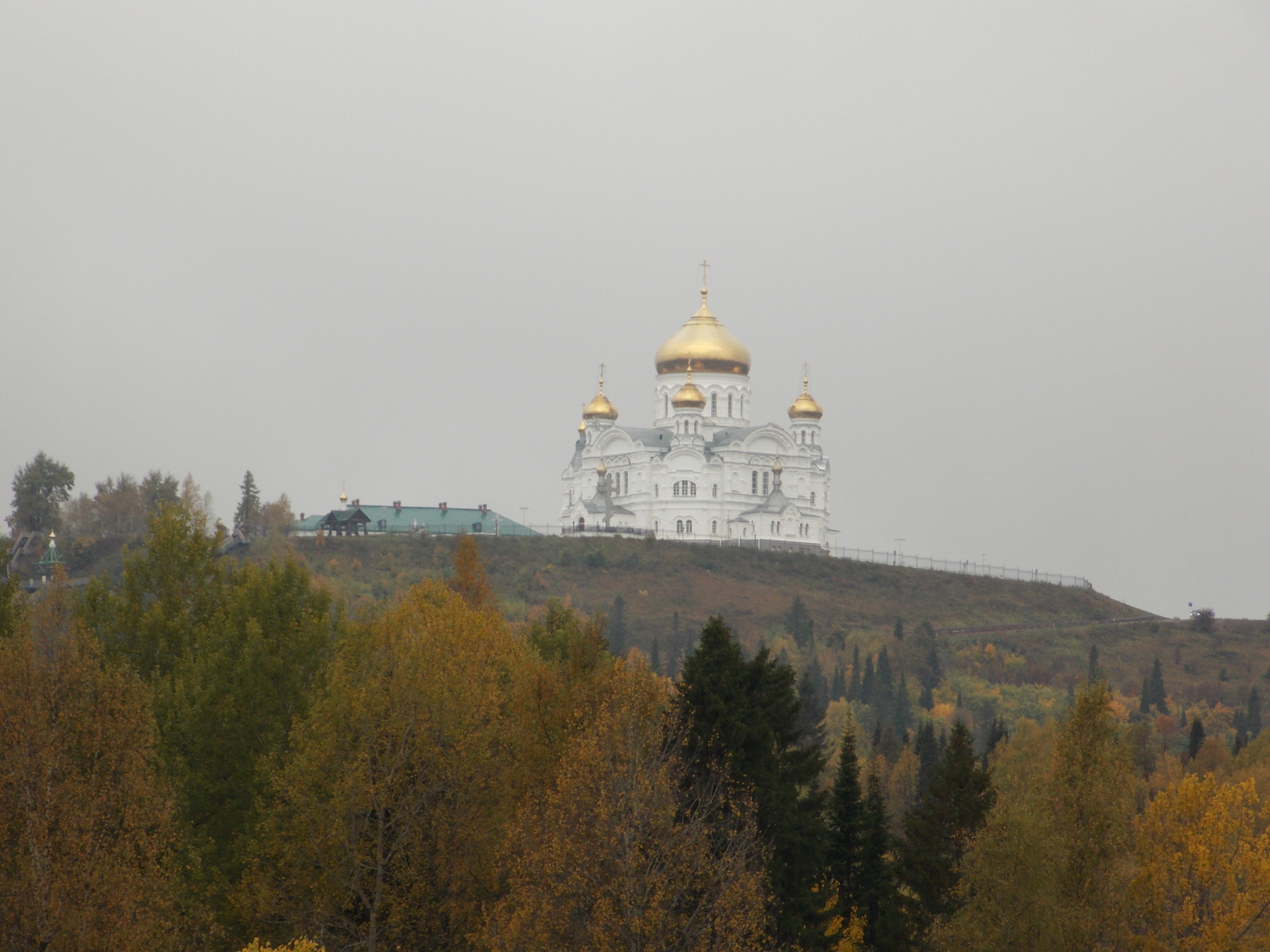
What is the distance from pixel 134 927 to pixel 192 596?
1068cm

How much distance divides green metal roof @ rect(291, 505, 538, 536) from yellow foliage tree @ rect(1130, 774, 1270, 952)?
74455mm

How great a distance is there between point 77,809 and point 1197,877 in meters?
20.3

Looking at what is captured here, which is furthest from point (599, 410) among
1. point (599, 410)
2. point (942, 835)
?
point (942, 835)

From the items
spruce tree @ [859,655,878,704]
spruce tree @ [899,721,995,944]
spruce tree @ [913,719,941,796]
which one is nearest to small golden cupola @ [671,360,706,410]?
spruce tree @ [859,655,878,704]

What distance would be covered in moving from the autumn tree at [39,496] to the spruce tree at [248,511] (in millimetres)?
11237

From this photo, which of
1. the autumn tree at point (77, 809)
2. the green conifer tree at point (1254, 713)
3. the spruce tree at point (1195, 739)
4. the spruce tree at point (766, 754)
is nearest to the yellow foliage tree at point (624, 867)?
the spruce tree at point (766, 754)

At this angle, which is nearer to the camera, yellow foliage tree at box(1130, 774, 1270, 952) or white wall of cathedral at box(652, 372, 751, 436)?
yellow foliage tree at box(1130, 774, 1270, 952)

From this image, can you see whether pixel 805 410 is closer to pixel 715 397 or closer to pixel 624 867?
pixel 715 397

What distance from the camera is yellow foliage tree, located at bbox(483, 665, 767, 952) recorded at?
25453mm

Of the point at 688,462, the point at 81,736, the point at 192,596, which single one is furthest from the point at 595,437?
the point at 81,736

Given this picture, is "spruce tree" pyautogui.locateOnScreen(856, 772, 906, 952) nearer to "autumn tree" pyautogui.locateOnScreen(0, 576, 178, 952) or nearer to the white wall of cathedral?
"autumn tree" pyautogui.locateOnScreen(0, 576, 178, 952)

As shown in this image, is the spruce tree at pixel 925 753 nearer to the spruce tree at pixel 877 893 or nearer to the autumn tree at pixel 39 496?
the spruce tree at pixel 877 893

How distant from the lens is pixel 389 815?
28.8 meters

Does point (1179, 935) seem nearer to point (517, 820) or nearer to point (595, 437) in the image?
point (517, 820)
